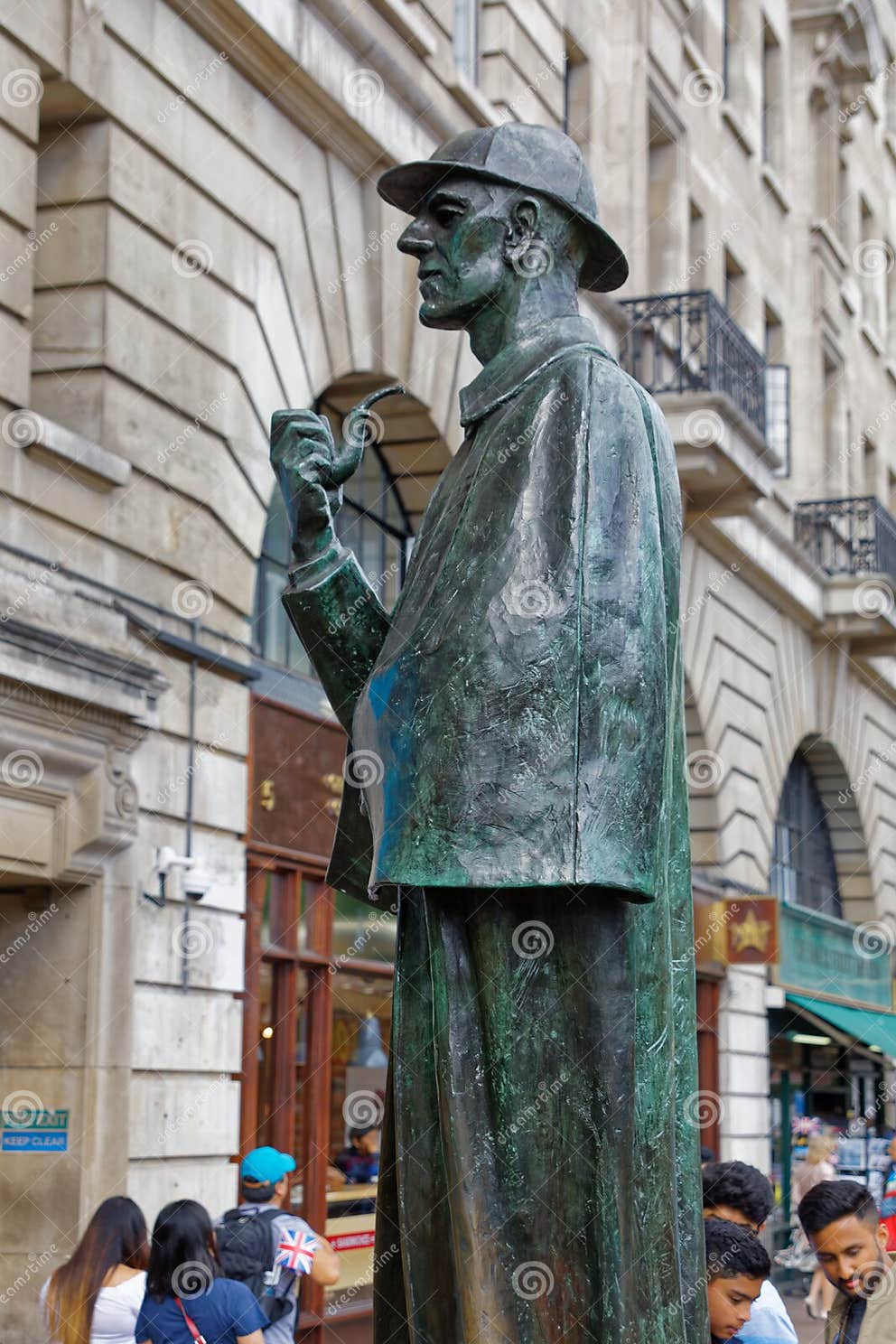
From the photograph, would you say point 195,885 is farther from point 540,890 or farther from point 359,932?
point 540,890

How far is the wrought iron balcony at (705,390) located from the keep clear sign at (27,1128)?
11.8m

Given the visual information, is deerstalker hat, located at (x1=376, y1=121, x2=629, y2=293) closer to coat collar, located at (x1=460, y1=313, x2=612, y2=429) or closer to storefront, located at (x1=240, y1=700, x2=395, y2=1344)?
coat collar, located at (x1=460, y1=313, x2=612, y2=429)

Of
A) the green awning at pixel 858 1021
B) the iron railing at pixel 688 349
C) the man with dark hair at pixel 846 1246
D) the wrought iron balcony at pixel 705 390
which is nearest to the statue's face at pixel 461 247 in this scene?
the man with dark hair at pixel 846 1246

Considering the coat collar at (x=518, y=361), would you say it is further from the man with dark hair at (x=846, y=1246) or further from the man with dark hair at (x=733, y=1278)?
the man with dark hair at (x=846, y=1246)

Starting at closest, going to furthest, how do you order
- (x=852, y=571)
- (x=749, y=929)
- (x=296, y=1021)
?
(x=296, y=1021), (x=749, y=929), (x=852, y=571)

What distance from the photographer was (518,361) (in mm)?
3871

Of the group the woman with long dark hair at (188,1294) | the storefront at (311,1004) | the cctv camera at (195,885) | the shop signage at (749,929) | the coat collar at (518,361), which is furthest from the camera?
the shop signage at (749,929)

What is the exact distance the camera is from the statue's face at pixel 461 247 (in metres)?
3.94

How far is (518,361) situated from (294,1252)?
255 inches

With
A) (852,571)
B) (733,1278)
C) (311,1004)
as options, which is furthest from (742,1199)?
(852,571)

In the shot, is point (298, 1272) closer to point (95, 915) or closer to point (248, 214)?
point (95, 915)

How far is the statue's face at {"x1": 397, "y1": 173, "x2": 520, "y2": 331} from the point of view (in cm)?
394

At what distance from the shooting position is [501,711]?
137 inches

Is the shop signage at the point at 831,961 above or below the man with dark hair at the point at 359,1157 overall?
above
